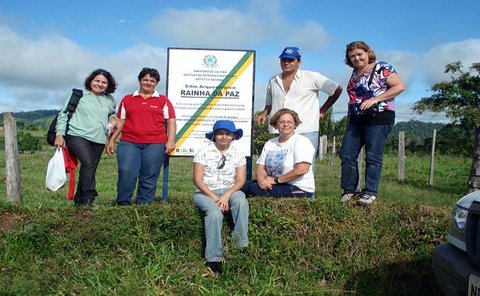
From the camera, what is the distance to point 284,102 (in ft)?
20.3

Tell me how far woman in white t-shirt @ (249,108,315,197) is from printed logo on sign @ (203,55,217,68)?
143cm

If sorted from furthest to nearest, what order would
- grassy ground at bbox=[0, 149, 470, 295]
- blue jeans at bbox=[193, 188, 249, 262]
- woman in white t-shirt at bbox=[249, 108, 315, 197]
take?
woman in white t-shirt at bbox=[249, 108, 315, 197], blue jeans at bbox=[193, 188, 249, 262], grassy ground at bbox=[0, 149, 470, 295]

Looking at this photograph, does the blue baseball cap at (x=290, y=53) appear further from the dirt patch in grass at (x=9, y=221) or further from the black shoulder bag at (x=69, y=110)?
the dirt patch in grass at (x=9, y=221)

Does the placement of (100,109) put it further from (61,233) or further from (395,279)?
(395,279)

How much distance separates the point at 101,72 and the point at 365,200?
11.5 feet

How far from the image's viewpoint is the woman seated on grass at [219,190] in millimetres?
4926

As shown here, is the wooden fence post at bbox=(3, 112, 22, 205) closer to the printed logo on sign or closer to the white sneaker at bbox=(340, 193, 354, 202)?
the printed logo on sign

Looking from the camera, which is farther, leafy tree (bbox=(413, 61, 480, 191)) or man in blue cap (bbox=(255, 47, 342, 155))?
leafy tree (bbox=(413, 61, 480, 191))

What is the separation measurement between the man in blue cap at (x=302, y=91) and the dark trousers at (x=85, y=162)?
85.4 inches

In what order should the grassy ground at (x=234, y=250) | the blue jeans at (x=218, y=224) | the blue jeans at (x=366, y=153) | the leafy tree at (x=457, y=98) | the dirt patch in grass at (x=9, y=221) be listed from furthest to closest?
1. the leafy tree at (x=457, y=98)
2. the blue jeans at (x=366, y=153)
3. the dirt patch in grass at (x=9, y=221)
4. the blue jeans at (x=218, y=224)
5. the grassy ground at (x=234, y=250)

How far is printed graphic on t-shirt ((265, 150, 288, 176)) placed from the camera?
5.73 meters

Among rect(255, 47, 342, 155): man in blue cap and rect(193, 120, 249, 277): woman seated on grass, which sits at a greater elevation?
rect(255, 47, 342, 155): man in blue cap

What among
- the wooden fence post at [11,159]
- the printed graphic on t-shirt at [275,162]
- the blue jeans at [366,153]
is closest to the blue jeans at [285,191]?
the printed graphic on t-shirt at [275,162]

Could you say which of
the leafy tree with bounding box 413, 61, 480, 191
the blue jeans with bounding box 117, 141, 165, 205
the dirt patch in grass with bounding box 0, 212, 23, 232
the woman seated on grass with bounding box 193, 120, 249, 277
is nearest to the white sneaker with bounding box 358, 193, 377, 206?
the woman seated on grass with bounding box 193, 120, 249, 277
